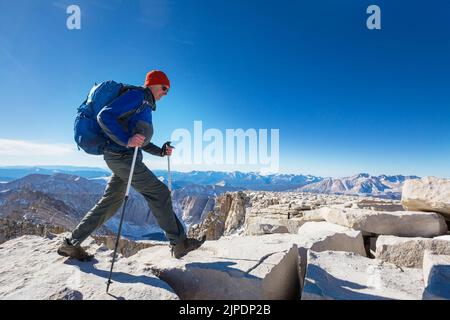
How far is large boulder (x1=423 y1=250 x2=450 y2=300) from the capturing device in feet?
7.73

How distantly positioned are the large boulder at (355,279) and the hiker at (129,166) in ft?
5.22

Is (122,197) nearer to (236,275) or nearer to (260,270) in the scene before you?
(236,275)

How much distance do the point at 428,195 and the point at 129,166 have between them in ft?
16.9

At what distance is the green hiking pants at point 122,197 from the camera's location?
3.37 m

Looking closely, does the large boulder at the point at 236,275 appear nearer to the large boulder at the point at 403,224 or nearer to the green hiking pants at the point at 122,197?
the green hiking pants at the point at 122,197

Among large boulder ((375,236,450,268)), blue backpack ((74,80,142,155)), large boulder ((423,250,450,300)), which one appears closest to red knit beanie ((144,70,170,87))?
blue backpack ((74,80,142,155))

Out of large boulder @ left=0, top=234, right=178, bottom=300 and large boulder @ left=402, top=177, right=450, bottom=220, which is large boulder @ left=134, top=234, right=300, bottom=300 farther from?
large boulder @ left=402, top=177, right=450, bottom=220

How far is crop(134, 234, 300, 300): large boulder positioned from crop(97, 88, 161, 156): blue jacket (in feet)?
4.85

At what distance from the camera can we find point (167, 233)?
3586mm

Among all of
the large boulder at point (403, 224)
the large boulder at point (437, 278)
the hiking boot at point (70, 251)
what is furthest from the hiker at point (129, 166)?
the large boulder at point (403, 224)

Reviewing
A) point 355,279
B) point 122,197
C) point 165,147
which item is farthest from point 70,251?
point 355,279

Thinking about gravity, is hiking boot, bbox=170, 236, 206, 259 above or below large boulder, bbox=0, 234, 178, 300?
above

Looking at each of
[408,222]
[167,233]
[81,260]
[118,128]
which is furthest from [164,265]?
[408,222]

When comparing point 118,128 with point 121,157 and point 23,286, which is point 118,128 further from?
point 23,286
